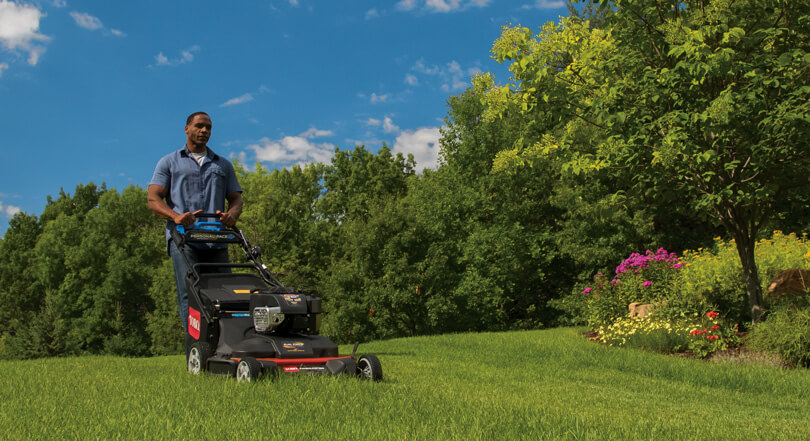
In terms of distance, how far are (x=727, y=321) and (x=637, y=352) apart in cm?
265

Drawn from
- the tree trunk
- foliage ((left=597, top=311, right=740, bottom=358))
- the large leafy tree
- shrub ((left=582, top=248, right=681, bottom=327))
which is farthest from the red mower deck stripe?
shrub ((left=582, top=248, right=681, bottom=327))

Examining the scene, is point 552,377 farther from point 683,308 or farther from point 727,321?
point 727,321

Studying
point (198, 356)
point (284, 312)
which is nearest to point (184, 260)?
point (198, 356)

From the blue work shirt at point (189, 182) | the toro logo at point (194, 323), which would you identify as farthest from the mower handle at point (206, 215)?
the toro logo at point (194, 323)

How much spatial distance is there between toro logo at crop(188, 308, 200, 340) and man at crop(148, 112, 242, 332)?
0.14 metres

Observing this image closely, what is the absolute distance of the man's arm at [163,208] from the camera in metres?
5.68

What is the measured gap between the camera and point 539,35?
11102 millimetres

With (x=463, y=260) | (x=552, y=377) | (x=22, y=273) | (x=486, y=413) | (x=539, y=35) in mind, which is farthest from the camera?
(x=22, y=273)

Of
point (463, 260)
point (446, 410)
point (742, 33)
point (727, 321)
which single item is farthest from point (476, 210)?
point (446, 410)

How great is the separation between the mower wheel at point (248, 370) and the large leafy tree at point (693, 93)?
256 inches

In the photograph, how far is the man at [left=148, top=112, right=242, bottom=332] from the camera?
600 cm

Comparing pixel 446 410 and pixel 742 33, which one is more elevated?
pixel 742 33

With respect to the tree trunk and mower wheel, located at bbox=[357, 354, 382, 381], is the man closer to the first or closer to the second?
mower wheel, located at bbox=[357, 354, 382, 381]

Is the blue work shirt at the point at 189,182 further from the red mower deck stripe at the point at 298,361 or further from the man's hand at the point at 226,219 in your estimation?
the red mower deck stripe at the point at 298,361
